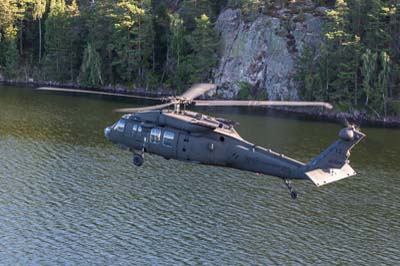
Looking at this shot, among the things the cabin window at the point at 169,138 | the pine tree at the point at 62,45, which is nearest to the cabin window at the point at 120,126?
the cabin window at the point at 169,138

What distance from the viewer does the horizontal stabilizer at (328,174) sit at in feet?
109

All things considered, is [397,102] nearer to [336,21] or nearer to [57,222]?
[336,21]

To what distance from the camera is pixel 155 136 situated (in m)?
36.7

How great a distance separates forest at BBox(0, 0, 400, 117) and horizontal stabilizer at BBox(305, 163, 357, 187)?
209 ft

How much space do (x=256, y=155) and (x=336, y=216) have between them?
86.9 feet

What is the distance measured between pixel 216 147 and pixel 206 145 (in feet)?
1.96

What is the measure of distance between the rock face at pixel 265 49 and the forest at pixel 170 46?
82.7 inches

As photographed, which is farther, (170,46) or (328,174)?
(170,46)

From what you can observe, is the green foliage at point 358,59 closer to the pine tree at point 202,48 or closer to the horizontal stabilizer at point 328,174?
the pine tree at point 202,48

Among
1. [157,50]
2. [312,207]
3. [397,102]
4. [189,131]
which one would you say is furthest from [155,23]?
[189,131]

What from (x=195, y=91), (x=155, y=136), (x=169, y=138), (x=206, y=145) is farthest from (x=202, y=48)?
(x=206, y=145)

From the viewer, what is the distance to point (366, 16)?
9925 centimetres

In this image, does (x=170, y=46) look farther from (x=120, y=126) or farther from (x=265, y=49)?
(x=120, y=126)

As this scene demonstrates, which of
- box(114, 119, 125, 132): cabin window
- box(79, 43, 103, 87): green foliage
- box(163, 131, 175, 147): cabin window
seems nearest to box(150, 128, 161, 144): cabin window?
box(163, 131, 175, 147): cabin window
